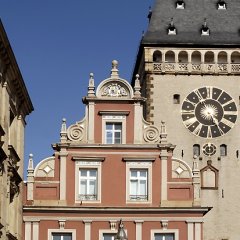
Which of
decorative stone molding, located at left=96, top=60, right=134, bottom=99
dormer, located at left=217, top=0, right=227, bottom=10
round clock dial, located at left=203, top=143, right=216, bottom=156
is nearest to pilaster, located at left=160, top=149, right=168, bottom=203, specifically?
decorative stone molding, located at left=96, top=60, right=134, bottom=99

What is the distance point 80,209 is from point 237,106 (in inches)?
866

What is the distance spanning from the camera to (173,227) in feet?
154

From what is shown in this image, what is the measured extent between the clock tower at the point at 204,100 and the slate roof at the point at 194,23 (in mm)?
72

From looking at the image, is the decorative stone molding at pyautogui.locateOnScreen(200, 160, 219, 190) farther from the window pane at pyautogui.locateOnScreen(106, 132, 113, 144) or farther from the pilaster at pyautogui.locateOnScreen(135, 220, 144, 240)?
the pilaster at pyautogui.locateOnScreen(135, 220, 144, 240)

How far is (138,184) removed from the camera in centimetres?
4775

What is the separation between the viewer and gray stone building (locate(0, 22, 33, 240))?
3712 centimetres

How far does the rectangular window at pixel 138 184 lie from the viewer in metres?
47.6

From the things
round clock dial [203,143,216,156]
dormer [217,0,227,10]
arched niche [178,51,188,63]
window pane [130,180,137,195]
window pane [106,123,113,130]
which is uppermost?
dormer [217,0,227,10]

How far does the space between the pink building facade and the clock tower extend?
15544 millimetres

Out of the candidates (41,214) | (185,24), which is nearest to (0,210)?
(41,214)

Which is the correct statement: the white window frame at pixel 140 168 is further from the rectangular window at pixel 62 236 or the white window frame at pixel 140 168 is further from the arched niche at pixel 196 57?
the arched niche at pixel 196 57

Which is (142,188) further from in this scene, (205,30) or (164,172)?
(205,30)

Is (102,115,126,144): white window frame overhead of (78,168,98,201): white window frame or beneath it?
overhead

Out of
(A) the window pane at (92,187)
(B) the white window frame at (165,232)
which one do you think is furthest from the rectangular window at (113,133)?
(B) the white window frame at (165,232)
